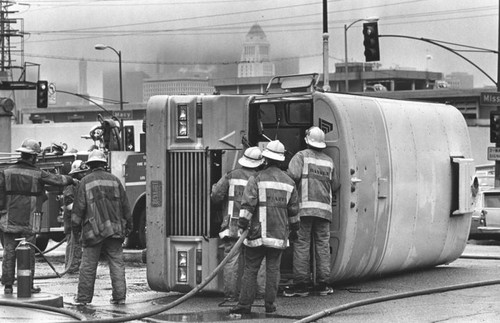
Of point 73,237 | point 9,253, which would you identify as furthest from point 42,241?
point 9,253

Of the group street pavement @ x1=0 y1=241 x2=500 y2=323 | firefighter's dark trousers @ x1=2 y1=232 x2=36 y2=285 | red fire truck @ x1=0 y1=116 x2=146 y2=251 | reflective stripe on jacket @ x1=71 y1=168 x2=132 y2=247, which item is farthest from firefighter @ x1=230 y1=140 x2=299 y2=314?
red fire truck @ x1=0 y1=116 x2=146 y2=251

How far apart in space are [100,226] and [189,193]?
1.18 m

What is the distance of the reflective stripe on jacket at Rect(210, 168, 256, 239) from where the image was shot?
12.6 m

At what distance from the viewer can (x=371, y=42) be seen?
33.5 m

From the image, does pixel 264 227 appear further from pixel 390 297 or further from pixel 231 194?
pixel 390 297

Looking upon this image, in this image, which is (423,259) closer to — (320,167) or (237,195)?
(320,167)

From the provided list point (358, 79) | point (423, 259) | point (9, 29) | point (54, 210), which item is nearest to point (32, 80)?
point (9, 29)

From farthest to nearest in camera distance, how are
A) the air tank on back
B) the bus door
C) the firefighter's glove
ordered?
the bus door → the air tank on back → the firefighter's glove

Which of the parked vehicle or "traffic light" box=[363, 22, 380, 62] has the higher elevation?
"traffic light" box=[363, 22, 380, 62]

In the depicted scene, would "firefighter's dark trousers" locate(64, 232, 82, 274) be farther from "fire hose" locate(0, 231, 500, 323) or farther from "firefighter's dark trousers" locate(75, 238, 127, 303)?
"fire hose" locate(0, 231, 500, 323)

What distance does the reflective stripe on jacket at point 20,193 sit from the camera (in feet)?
46.0

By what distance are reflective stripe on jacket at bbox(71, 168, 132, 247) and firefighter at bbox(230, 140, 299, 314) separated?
1997mm

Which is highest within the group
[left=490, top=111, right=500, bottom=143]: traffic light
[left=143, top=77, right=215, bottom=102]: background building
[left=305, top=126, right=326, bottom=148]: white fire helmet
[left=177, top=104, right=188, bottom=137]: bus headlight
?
[left=143, top=77, right=215, bottom=102]: background building

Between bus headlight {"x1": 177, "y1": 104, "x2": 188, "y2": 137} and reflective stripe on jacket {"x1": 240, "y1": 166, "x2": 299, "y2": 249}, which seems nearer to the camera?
reflective stripe on jacket {"x1": 240, "y1": 166, "x2": 299, "y2": 249}
